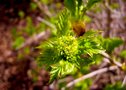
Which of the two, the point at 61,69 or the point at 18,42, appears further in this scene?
the point at 18,42

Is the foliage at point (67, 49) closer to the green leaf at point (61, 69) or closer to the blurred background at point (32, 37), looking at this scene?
the green leaf at point (61, 69)

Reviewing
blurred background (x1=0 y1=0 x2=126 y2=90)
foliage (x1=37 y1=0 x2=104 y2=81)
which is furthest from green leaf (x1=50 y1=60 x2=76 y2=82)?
blurred background (x1=0 y1=0 x2=126 y2=90)

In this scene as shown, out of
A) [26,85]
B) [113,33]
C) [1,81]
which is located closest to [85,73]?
[113,33]

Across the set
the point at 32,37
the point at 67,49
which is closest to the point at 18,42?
the point at 32,37

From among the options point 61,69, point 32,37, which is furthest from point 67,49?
point 32,37

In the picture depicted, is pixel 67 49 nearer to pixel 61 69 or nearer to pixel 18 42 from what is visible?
pixel 61 69

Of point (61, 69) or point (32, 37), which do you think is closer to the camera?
point (61, 69)

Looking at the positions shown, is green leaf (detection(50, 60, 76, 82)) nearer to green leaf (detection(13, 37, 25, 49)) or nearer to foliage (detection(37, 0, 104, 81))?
foliage (detection(37, 0, 104, 81))

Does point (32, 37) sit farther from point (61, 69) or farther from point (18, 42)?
point (61, 69)
